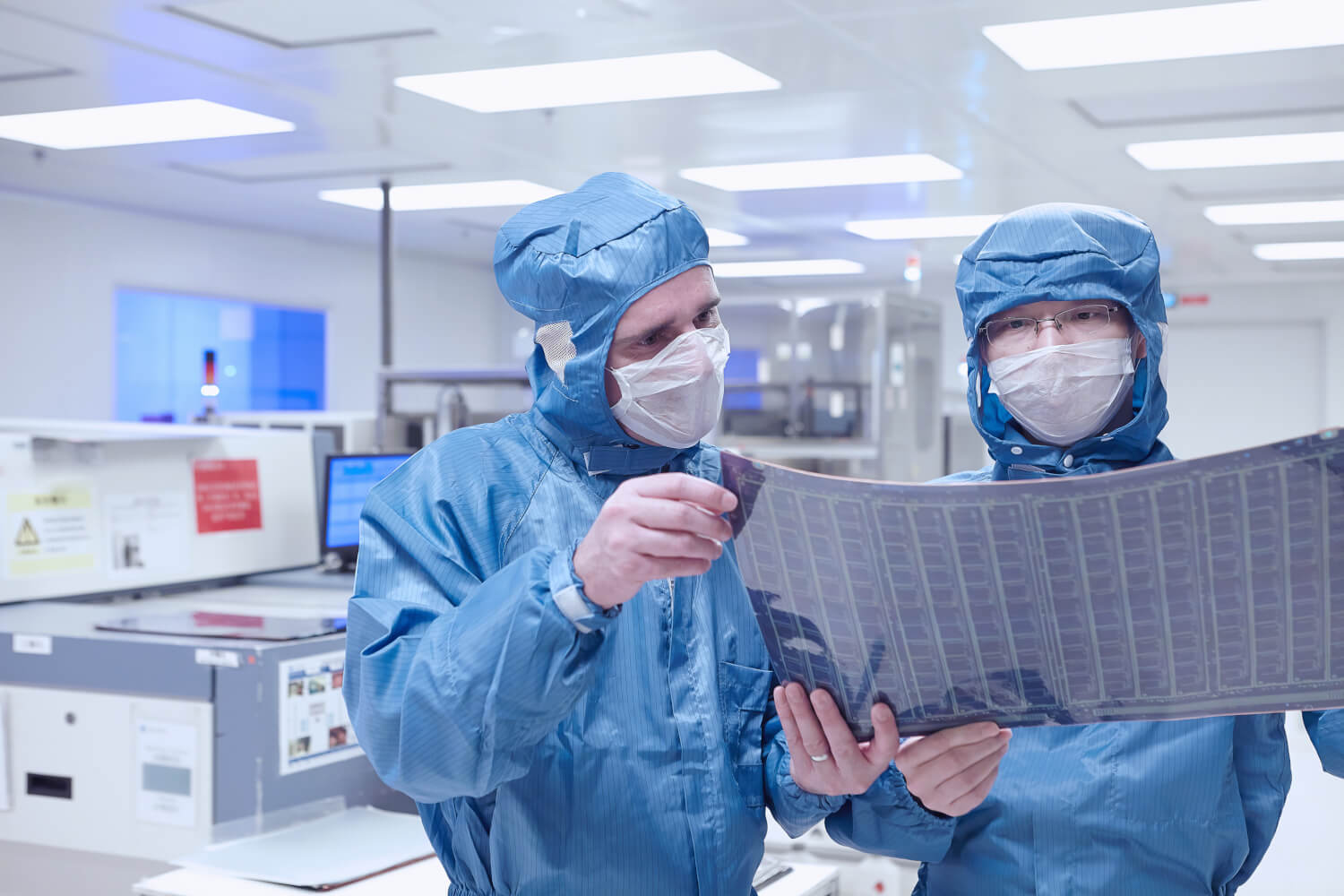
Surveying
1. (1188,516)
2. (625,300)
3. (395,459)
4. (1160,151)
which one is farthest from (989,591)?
(1160,151)

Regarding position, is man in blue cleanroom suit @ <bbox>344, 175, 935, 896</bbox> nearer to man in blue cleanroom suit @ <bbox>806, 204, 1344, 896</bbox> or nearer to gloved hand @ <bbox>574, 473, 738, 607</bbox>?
gloved hand @ <bbox>574, 473, 738, 607</bbox>

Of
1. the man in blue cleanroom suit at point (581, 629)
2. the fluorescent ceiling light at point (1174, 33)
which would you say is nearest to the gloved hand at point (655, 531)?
the man in blue cleanroom suit at point (581, 629)

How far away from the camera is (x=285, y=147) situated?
202 inches

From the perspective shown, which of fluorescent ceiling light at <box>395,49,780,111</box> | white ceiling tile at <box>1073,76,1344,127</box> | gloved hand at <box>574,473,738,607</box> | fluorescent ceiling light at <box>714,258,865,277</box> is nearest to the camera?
gloved hand at <box>574,473,738,607</box>

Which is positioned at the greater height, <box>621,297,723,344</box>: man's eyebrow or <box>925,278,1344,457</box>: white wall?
<box>925,278,1344,457</box>: white wall

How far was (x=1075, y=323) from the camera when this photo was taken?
1226mm

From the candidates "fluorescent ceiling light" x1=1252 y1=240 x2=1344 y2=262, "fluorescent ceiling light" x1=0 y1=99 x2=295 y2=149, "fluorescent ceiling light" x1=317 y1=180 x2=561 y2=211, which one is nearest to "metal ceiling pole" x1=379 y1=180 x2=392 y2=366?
"fluorescent ceiling light" x1=317 y1=180 x2=561 y2=211

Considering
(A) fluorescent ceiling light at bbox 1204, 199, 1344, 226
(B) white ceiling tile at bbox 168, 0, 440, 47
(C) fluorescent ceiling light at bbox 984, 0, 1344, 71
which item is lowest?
(C) fluorescent ceiling light at bbox 984, 0, 1344, 71

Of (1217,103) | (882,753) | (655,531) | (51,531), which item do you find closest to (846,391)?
(1217,103)

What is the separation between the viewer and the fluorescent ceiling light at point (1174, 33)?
10.4 ft

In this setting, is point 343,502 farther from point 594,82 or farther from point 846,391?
point 846,391

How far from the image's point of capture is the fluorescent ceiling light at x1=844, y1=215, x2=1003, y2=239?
6727mm

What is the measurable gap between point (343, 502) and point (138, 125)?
2.53 meters

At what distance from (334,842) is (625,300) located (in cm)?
114
